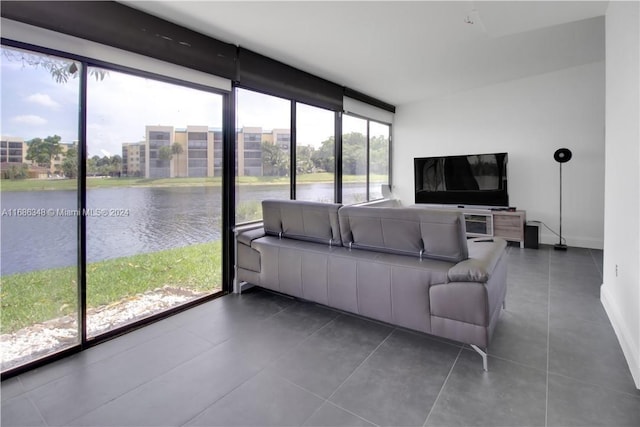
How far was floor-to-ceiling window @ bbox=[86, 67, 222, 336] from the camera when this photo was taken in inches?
96.9

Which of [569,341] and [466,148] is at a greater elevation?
[466,148]

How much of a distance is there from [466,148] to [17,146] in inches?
242

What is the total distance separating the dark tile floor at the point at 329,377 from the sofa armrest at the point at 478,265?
22.2 inches

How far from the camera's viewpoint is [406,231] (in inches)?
90.9

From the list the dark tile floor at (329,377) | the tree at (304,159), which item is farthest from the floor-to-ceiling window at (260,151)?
the dark tile floor at (329,377)

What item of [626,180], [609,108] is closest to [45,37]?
[626,180]

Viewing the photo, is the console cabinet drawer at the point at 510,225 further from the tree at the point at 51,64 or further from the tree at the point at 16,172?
the tree at the point at 16,172

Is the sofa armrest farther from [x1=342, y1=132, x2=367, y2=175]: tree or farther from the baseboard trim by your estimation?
[x1=342, y1=132, x2=367, y2=175]: tree

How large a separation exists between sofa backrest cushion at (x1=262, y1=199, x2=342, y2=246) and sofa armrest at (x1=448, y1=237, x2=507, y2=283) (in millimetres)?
978

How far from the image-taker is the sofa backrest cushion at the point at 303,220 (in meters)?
2.73

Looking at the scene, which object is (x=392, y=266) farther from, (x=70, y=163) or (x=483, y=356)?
(x=70, y=163)

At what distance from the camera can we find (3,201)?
2021mm

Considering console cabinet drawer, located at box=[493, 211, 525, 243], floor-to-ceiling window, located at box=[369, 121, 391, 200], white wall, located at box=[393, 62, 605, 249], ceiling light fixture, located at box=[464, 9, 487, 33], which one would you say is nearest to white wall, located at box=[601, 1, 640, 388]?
ceiling light fixture, located at box=[464, 9, 487, 33]

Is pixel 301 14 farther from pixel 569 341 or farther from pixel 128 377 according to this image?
pixel 569 341
